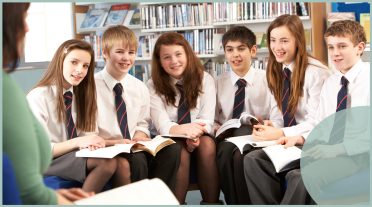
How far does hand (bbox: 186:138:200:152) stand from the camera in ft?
8.30

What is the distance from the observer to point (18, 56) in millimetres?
1112

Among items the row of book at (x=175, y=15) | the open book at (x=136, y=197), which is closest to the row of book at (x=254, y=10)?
the row of book at (x=175, y=15)

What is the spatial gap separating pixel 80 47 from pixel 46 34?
3.30 metres

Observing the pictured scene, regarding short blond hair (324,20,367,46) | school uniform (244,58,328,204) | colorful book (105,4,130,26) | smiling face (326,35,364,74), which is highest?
colorful book (105,4,130,26)

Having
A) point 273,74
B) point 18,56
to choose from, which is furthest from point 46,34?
point 18,56

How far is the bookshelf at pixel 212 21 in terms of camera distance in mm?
4289

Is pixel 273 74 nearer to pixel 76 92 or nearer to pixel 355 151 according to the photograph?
pixel 355 151

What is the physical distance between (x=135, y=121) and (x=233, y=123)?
48 centimetres

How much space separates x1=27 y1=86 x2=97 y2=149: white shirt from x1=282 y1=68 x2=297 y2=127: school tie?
972 mm

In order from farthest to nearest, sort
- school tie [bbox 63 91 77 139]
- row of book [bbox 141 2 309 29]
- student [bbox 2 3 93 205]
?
row of book [bbox 141 2 309 29], school tie [bbox 63 91 77 139], student [bbox 2 3 93 205]

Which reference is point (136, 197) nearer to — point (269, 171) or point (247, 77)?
point (269, 171)

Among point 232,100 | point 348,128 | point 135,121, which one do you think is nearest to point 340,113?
point 348,128

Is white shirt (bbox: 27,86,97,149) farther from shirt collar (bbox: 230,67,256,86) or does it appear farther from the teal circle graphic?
the teal circle graphic

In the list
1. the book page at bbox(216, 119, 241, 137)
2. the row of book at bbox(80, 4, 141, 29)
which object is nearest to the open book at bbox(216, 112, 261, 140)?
the book page at bbox(216, 119, 241, 137)
